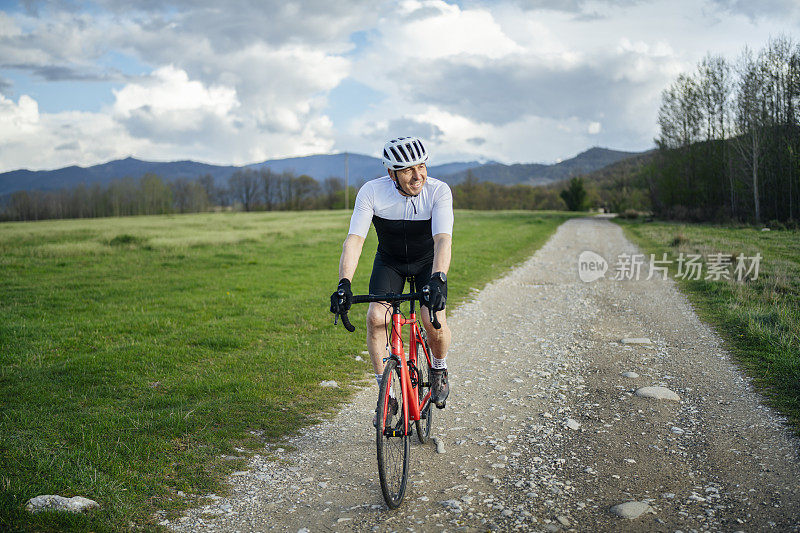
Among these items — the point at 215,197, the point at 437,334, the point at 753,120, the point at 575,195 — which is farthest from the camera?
the point at 215,197

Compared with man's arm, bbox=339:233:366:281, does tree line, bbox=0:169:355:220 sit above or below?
above

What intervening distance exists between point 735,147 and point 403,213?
135 feet

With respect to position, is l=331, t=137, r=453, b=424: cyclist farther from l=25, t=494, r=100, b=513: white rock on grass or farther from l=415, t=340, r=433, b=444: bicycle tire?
l=25, t=494, r=100, b=513: white rock on grass

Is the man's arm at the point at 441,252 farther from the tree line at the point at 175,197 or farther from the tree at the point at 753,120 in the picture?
the tree line at the point at 175,197

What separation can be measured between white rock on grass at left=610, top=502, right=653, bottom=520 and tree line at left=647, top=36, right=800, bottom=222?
114 feet

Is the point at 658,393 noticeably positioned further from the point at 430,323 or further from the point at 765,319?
the point at 765,319

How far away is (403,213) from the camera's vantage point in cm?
442

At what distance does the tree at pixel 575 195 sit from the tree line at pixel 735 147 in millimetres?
35421

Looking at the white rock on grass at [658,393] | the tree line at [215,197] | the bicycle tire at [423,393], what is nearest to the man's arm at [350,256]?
the bicycle tire at [423,393]

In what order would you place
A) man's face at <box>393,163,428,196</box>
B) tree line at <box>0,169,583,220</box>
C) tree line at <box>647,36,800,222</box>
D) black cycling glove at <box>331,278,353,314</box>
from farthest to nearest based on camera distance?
1. tree line at <box>0,169,583,220</box>
2. tree line at <box>647,36,800,222</box>
3. man's face at <box>393,163,428,196</box>
4. black cycling glove at <box>331,278,353,314</box>

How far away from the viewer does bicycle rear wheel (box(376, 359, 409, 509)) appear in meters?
3.58

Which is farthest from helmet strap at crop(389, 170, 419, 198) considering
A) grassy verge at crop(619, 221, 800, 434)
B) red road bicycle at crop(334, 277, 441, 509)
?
grassy verge at crop(619, 221, 800, 434)

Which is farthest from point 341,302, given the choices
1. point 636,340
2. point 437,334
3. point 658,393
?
point 636,340

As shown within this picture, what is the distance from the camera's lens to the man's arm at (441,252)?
413 cm
